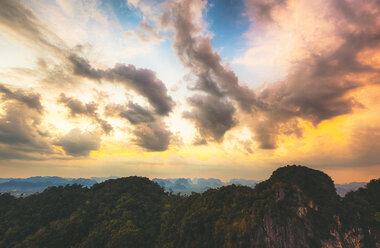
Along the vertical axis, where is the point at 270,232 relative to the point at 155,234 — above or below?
above

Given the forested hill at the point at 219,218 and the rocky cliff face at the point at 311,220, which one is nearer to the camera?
the rocky cliff face at the point at 311,220

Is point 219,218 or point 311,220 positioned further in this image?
point 219,218

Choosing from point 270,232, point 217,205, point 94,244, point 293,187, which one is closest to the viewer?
point 270,232

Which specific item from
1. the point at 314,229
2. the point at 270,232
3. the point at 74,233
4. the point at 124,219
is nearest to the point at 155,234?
the point at 124,219

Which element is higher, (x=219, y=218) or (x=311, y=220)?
(x=311, y=220)

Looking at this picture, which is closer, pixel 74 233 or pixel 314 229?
pixel 314 229

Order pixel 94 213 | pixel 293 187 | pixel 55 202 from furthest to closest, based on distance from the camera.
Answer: pixel 55 202
pixel 94 213
pixel 293 187

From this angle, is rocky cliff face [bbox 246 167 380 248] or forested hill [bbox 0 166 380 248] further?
forested hill [bbox 0 166 380 248]

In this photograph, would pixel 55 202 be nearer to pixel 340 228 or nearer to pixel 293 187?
pixel 293 187
